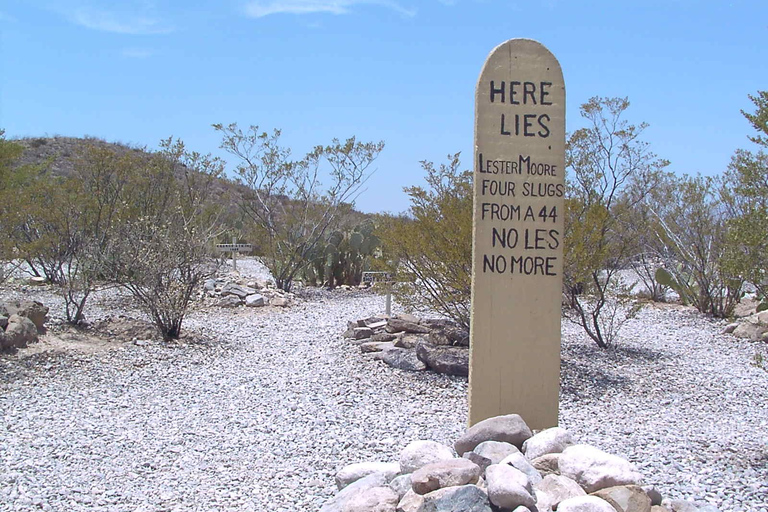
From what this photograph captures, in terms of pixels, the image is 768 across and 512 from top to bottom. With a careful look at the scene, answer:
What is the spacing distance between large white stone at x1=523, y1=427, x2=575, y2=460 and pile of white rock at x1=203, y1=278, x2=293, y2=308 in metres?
9.27

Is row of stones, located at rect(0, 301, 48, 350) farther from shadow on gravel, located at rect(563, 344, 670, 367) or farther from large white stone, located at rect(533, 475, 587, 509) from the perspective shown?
large white stone, located at rect(533, 475, 587, 509)

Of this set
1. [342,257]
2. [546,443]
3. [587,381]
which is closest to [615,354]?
[587,381]

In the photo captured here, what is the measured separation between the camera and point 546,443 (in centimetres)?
409

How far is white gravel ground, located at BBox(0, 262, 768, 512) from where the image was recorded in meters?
4.24

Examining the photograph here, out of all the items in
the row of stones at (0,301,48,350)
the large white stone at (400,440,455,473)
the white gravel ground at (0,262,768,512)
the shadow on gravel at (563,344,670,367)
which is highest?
the row of stones at (0,301,48,350)

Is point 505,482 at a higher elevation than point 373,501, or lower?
higher

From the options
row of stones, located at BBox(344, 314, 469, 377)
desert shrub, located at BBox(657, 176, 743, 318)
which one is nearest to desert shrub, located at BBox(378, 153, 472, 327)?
row of stones, located at BBox(344, 314, 469, 377)

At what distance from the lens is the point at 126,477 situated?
14.5ft

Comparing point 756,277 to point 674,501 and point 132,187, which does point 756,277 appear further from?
point 132,187

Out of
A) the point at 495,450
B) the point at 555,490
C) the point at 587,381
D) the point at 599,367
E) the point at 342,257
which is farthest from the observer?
the point at 342,257

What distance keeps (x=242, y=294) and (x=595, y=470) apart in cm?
1043

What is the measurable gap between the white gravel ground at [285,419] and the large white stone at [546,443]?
590 mm

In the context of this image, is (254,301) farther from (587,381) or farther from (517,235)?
(517,235)

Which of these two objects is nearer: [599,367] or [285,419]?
[285,419]
